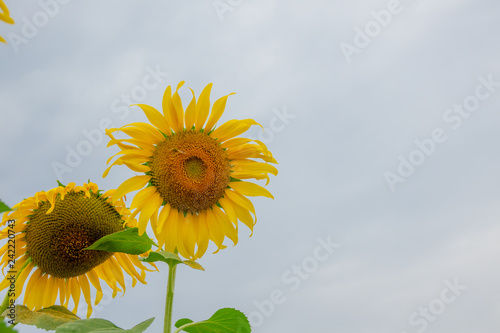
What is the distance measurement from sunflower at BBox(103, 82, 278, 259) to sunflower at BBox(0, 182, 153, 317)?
0.33 m

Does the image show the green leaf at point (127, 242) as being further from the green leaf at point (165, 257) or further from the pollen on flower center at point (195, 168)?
the pollen on flower center at point (195, 168)

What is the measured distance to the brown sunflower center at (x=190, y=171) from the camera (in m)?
3.32

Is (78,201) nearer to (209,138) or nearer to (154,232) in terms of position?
(154,232)

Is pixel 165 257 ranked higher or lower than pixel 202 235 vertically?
lower

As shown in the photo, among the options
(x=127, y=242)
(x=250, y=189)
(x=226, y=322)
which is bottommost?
(x=226, y=322)

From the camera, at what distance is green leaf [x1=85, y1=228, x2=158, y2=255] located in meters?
2.91

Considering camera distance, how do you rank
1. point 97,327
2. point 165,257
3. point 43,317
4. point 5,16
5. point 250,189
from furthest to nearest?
point 250,189, point 43,317, point 165,257, point 97,327, point 5,16

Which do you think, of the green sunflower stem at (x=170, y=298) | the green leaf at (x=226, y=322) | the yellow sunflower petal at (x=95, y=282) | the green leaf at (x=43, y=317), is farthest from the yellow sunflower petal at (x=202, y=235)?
the yellow sunflower petal at (x=95, y=282)

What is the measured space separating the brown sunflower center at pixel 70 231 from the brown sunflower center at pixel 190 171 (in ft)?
1.76

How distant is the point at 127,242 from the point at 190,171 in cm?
68

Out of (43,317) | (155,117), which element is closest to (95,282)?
(43,317)

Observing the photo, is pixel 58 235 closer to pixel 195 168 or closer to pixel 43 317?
pixel 43 317

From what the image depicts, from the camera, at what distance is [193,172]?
3340 mm

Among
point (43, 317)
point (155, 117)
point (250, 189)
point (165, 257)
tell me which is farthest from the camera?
point (250, 189)
